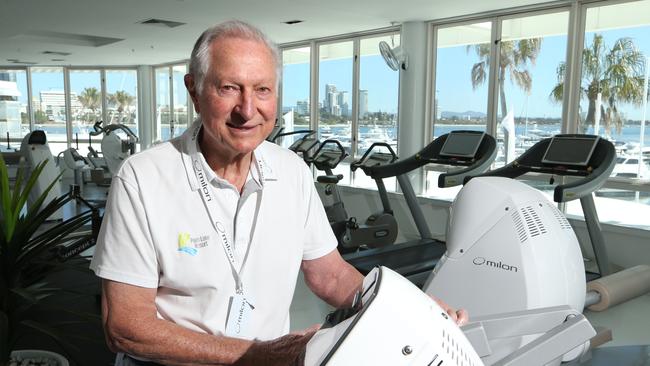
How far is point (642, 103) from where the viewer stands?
5031mm

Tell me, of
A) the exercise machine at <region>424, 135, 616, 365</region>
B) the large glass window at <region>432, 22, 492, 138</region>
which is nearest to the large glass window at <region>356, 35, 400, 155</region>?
the large glass window at <region>432, 22, 492, 138</region>

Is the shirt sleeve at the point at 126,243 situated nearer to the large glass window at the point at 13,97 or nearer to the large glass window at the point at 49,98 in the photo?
the large glass window at the point at 49,98

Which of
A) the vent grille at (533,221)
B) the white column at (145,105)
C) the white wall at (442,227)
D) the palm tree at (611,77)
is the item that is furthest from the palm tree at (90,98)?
the vent grille at (533,221)

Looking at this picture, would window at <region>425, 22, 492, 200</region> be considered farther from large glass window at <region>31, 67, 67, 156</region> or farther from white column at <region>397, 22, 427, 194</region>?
large glass window at <region>31, 67, 67, 156</region>

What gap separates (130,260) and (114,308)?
0.32ft

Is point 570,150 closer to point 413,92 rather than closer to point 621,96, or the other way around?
point 621,96

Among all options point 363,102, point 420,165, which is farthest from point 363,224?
point 363,102

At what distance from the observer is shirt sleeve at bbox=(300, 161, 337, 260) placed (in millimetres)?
1360

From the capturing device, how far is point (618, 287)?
321 cm

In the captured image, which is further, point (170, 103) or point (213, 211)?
point (170, 103)

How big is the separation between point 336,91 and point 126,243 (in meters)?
7.35

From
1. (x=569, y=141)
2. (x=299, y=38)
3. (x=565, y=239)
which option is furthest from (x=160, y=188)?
(x=299, y=38)

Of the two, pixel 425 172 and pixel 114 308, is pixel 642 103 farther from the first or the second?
pixel 114 308

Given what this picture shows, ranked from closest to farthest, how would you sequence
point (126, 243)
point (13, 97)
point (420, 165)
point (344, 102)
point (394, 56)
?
point (126, 243) < point (420, 165) < point (394, 56) < point (344, 102) < point (13, 97)
